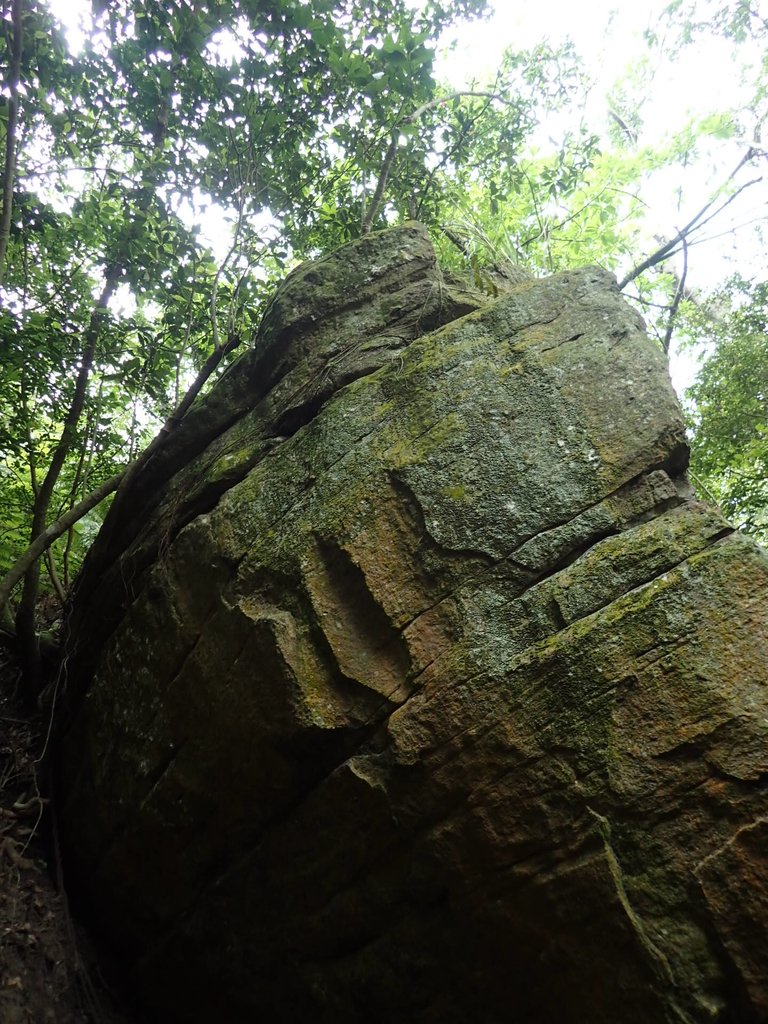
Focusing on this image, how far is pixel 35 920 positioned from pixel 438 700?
4.57 m

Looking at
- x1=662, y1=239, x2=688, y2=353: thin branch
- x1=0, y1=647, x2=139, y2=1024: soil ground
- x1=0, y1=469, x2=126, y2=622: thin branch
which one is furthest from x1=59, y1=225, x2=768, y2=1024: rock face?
x1=662, y1=239, x2=688, y2=353: thin branch

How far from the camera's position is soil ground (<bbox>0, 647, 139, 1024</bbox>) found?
534 centimetres

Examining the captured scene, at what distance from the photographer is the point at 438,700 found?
435 cm

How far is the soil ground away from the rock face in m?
0.39

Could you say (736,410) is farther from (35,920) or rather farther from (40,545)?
(35,920)

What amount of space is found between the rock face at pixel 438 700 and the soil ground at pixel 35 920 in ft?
1.29

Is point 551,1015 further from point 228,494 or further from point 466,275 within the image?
point 466,275

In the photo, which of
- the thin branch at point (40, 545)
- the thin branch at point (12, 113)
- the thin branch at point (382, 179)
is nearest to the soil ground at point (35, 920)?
the thin branch at point (40, 545)

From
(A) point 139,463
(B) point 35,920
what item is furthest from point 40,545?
(B) point 35,920

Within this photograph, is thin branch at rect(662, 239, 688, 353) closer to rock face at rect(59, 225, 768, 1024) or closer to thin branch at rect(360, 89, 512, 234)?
thin branch at rect(360, 89, 512, 234)

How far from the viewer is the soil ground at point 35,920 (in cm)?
534

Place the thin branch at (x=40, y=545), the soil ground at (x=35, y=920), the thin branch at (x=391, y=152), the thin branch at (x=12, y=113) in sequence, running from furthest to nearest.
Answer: the thin branch at (x=391, y=152)
the thin branch at (x=40, y=545)
the thin branch at (x=12, y=113)
the soil ground at (x=35, y=920)

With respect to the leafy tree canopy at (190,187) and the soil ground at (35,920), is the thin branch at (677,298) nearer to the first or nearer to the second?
the leafy tree canopy at (190,187)

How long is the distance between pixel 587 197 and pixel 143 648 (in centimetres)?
1281
